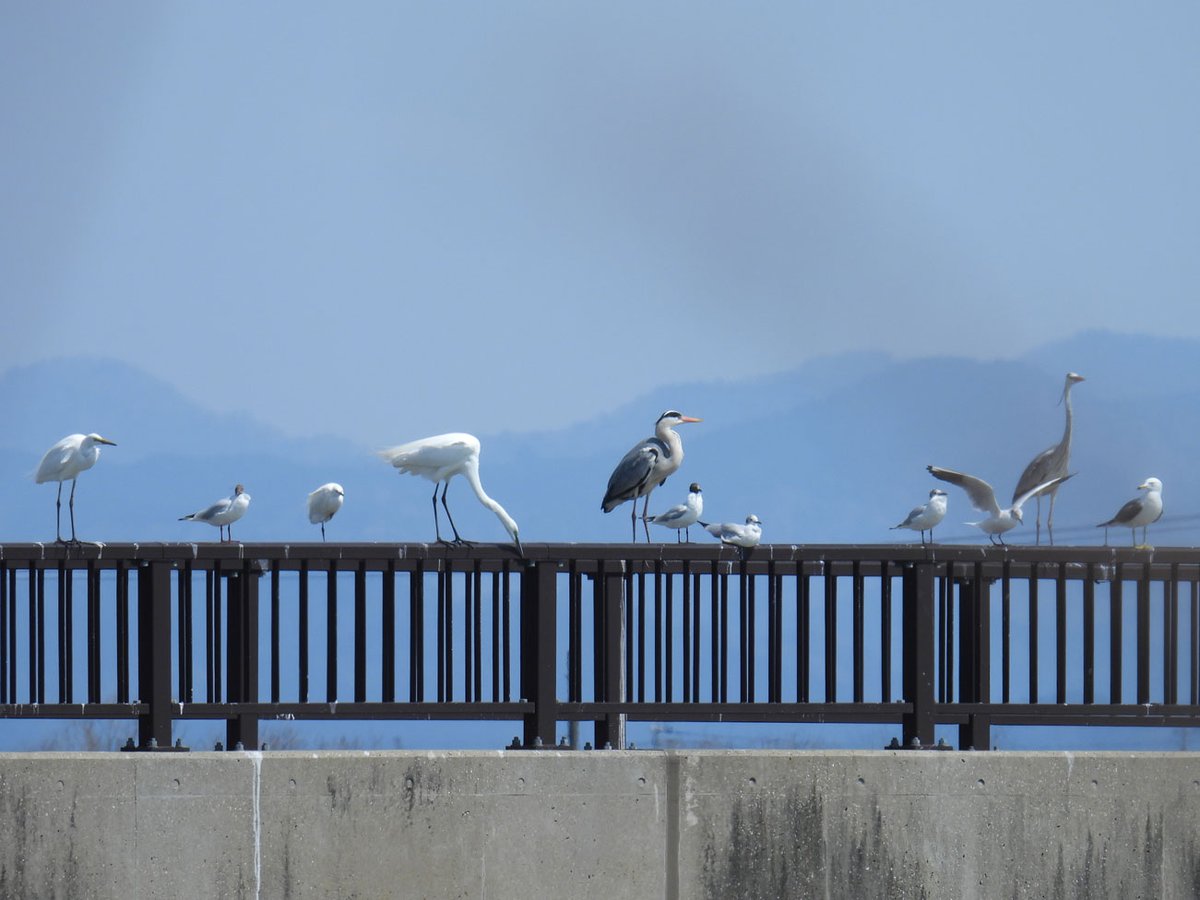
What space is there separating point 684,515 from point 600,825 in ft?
25.1

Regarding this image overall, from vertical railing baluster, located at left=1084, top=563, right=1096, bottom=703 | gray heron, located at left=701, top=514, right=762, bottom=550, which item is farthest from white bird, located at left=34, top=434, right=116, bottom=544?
vertical railing baluster, located at left=1084, top=563, right=1096, bottom=703

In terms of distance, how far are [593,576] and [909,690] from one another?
1.64 m

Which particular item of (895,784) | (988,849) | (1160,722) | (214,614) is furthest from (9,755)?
(1160,722)

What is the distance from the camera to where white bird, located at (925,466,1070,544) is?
1213 centimetres

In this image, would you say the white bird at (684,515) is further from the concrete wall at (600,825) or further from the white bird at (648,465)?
the concrete wall at (600,825)

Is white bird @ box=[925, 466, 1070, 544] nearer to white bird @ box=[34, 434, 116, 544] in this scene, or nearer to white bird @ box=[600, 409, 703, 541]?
white bird @ box=[600, 409, 703, 541]

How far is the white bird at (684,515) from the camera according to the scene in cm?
1478

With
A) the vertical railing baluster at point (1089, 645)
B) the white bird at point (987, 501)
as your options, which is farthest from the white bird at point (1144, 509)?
the vertical railing baluster at point (1089, 645)

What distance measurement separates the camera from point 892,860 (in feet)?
24.0

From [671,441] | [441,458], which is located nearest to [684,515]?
[671,441]

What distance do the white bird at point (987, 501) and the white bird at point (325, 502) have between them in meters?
5.08

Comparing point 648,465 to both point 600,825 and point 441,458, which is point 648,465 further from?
point 600,825

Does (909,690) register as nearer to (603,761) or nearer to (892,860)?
(892,860)

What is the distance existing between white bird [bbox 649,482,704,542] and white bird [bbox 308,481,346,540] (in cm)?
290
